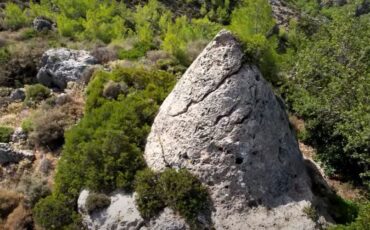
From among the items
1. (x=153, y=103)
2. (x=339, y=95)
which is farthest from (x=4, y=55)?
(x=339, y=95)

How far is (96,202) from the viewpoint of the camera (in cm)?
1223

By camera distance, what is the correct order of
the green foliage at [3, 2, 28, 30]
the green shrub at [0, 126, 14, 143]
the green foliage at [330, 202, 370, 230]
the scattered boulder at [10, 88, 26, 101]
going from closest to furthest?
the green foliage at [330, 202, 370, 230]
the green shrub at [0, 126, 14, 143]
the scattered boulder at [10, 88, 26, 101]
the green foliage at [3, 2, 28, 30]

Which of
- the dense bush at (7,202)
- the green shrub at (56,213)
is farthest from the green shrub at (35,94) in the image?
the green shrub at (56,213)

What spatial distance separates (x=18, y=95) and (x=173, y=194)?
1285 cm

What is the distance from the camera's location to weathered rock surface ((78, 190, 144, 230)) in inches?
465

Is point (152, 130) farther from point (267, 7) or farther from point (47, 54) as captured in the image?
point (267, 7)

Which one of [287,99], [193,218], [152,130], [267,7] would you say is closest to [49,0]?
[267,7]

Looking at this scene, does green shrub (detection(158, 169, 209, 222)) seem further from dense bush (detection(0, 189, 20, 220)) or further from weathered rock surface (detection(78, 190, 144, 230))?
dense bush (detection(0, 189, 20, 220))

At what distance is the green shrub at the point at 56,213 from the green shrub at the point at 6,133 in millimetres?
5754

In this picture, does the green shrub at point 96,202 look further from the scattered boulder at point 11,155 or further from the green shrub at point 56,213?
the scattered boulder at point 11,155

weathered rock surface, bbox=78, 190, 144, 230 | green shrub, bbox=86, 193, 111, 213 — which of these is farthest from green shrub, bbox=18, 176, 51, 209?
green shrub, bbox=86, 193, 111, 213

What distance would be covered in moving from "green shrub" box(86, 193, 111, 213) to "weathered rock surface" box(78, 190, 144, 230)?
0.12m

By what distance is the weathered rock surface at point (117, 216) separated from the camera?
465 inches

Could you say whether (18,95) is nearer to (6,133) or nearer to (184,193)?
(6,133)
